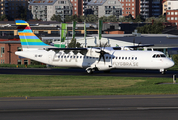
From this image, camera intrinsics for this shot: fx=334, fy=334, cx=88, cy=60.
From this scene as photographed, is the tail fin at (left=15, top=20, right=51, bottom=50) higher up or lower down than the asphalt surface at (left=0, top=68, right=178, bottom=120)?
higher up

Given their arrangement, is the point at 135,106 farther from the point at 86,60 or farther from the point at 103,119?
the point at 86,60

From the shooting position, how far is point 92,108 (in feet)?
69.4

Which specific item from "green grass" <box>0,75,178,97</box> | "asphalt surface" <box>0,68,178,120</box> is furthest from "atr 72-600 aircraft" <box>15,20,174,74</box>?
"asphalt surface" <box>0,68,178,120</box>

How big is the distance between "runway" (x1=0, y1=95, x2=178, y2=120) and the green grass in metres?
2.71

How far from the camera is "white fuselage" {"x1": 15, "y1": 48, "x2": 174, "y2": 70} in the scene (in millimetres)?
42594

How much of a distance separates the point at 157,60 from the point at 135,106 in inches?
850

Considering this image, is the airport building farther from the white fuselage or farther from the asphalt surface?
the asphalt surface

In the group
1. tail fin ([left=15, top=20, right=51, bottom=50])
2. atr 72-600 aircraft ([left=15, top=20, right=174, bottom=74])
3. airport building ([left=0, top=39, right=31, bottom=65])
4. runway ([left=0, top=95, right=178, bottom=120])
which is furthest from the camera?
airport building ([left=0, top=39, right=31, bottom=65])

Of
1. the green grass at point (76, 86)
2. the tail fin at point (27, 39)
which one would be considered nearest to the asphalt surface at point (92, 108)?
the green grass at point (76, 86)

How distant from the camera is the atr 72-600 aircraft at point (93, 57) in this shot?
42.8 metres

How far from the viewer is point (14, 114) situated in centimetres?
1962

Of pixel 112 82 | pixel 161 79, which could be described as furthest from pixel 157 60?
pixel 112 82

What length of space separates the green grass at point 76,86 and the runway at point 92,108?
2.71 meters

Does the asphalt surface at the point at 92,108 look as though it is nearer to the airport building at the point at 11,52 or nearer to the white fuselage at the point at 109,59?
the white fuselage at the point at 109,59
